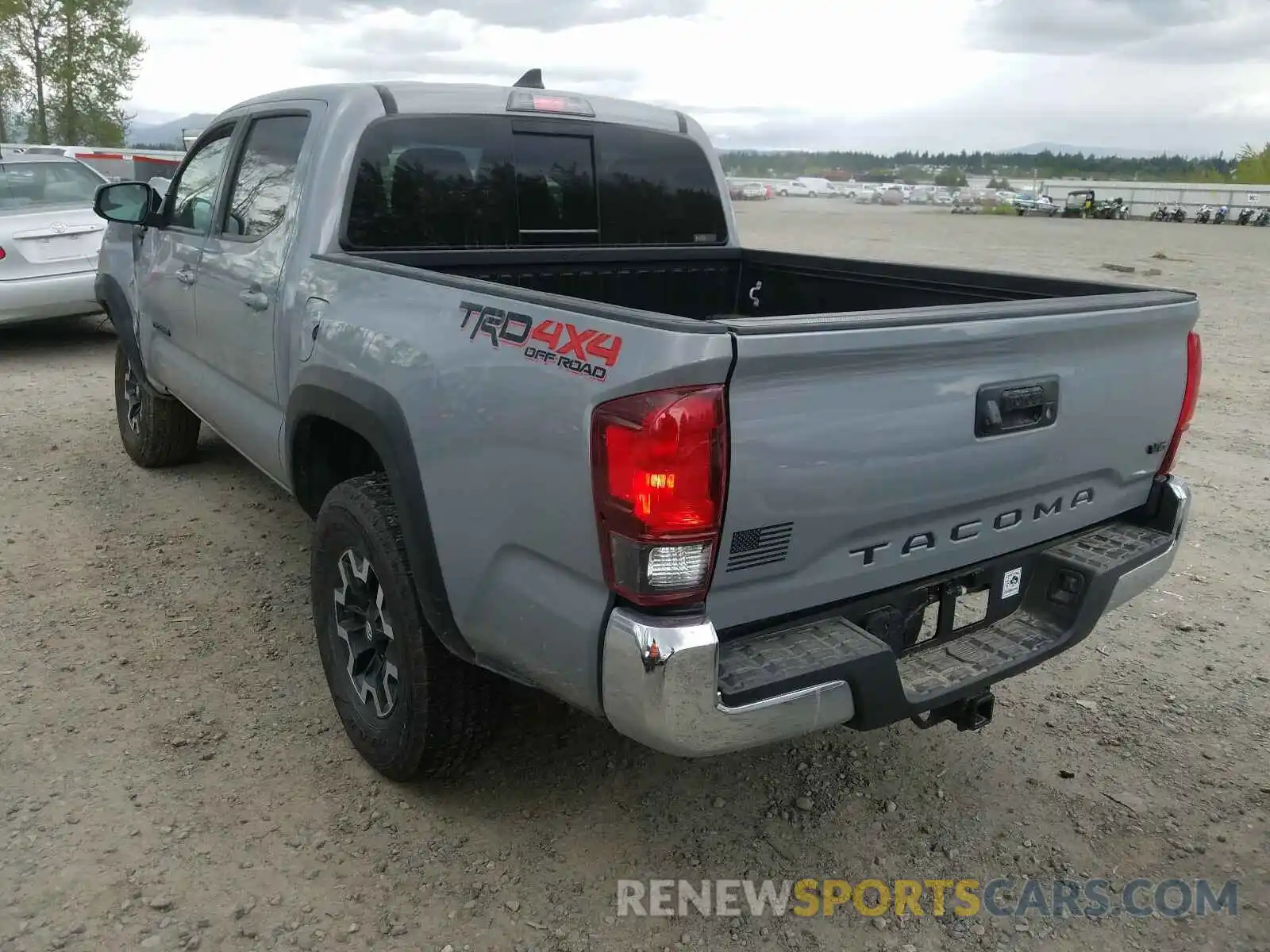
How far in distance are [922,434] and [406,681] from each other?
4.88 ft

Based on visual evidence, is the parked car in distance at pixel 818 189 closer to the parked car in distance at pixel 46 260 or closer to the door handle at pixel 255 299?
the parked car in distance at pixel 46 260

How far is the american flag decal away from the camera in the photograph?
2.09 metres

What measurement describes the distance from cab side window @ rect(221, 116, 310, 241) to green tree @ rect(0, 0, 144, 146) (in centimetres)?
3736

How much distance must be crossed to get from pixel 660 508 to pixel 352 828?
4.82 feet

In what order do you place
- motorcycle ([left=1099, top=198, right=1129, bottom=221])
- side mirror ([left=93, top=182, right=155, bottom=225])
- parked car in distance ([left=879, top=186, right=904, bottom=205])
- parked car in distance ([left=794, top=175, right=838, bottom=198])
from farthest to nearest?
parked car in distance ([left=794, top=175, right=838, bottom=198]), parked car in distance ([left=879, top=186, right=904, bottom=205]), motorcycle ([left=1099, top=198, right=1129, bottom=221]), side mirror ([left=93, top=182, right=155, bottom=225])

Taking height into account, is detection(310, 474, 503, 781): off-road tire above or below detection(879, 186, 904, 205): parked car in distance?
below

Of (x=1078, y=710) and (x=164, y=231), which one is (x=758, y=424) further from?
(x=164, y=231)

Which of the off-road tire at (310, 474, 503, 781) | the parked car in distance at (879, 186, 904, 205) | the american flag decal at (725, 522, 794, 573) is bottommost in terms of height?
the off-road tire at (310, 474, 503, 781)

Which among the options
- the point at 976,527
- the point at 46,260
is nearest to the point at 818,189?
the point at 46,260

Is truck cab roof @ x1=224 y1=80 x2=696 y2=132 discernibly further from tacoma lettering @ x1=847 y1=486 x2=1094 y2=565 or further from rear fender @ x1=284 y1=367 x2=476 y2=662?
tacoma lettering @ x1=847 y1=486 x2=1094 y2=565

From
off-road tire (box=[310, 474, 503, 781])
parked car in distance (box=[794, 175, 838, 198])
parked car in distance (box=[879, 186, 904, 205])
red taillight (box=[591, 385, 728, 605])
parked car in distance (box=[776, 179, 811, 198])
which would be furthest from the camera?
parked car in distance (box=[794, 175, 838, 198])

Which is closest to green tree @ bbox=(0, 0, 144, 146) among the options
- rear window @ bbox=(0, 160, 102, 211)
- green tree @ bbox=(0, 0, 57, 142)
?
green tree @ bbox=(0, 0, 57, 142)

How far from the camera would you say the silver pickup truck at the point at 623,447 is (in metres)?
2.04

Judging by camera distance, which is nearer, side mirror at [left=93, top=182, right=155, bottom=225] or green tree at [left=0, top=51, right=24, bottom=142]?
side mirror at [left=93, top=182, right=155, bottom=225]
